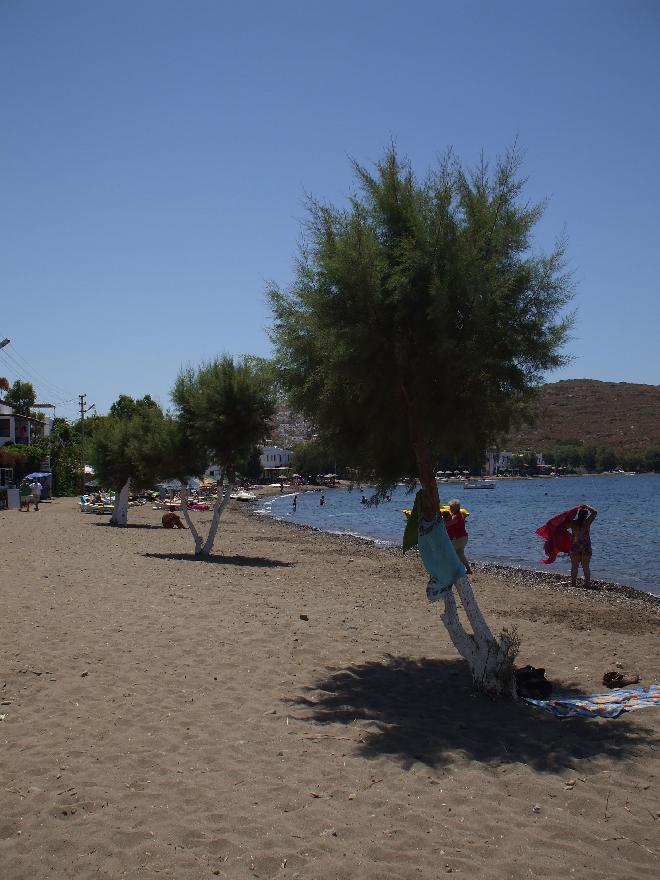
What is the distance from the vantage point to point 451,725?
6645 mm

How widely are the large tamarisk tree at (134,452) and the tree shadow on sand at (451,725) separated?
13509 mm

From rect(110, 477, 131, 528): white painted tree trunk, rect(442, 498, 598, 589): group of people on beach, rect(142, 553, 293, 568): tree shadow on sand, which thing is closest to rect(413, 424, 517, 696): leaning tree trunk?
rect(442, 498, 598, 589): group of people on beach

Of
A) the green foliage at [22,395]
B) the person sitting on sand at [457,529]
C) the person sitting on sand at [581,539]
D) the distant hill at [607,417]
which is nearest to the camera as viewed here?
the person sitting on sand at [457,529]

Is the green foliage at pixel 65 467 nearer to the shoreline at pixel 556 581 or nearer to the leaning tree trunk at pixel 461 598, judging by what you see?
the shoreline at pixel 556 581

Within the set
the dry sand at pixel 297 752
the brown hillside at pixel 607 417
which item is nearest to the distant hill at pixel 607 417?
the brown hillside at pixel 607 417

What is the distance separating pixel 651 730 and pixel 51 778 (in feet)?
15.3

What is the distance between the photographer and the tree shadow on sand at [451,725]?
5953 millimetres

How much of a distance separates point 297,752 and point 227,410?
13.7 metres

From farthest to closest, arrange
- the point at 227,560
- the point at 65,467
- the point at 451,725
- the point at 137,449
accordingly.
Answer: the point at 65,467 → the point at 137,449 → the point at 227,560 → the point at 451,725

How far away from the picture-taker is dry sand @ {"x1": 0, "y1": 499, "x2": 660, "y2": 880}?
4363mm

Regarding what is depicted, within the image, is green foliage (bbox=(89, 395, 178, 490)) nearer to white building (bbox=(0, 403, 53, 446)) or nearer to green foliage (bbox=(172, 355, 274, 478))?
green foliage (bbox=(172, 355, 274, 478))

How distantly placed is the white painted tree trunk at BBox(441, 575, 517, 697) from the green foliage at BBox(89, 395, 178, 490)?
14.1 meters


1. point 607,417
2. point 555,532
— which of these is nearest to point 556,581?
point 555,532

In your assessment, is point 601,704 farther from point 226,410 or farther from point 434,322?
point 226,410
